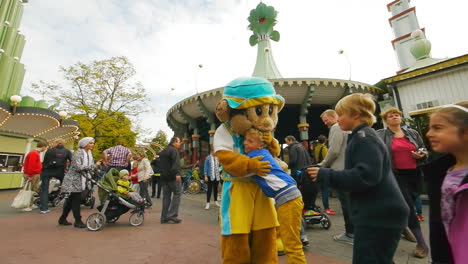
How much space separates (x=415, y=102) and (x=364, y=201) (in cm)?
968

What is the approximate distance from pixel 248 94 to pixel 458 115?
1.29 meters

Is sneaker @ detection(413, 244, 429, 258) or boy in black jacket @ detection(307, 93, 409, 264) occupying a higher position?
boy in black jacket @ detection(307, 93, 409, 264)

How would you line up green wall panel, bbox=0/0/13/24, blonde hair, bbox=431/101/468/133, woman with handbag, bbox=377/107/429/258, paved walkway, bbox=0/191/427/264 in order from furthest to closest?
green wall panel, bbox=0/0/13/24 → woman with handbag, bbox=377/107/429/258 → paved walkway, bbox=0/191/427/264 → blonde hair, bbox=431/101/468/133

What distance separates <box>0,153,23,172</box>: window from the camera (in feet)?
41.2

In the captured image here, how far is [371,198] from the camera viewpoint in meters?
1.37

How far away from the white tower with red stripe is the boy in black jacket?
21.9 meters

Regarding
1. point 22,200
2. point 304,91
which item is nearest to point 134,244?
point 22,200

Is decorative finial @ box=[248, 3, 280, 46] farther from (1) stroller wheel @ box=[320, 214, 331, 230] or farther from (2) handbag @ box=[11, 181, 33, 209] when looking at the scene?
(2) handbag @ box=[11, 181, 33, 209]

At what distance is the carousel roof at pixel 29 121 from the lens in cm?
1029

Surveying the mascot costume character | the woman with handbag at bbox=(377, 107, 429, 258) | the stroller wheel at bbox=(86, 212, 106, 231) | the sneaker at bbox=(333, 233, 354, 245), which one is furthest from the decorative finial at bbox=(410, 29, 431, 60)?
the stroller wheel at bbox=(86, 212, 106, 231)

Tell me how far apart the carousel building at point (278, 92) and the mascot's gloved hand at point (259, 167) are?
8.04 m

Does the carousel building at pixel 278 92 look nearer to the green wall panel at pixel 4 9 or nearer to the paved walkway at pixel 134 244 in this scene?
the paved walkway at pixel 134 244

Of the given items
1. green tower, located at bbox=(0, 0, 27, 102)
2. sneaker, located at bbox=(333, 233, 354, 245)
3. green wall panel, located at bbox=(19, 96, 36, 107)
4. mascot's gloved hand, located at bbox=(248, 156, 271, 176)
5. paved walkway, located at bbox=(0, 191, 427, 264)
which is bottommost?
paved walkway, located at bbox=(0, 191, 427, 264)

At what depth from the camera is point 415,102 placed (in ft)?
29.0
